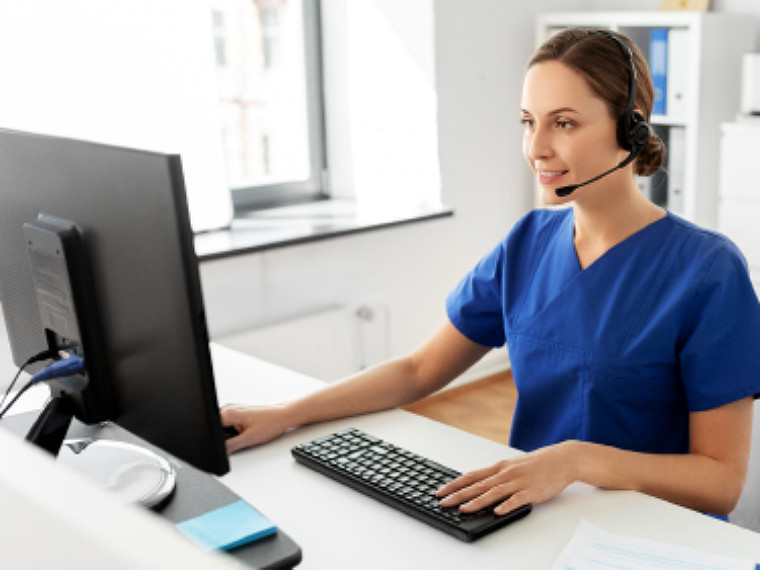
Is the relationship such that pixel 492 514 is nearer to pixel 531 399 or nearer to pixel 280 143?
pixel 531 399

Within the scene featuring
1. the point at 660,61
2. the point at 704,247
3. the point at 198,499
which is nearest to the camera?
the point at 198,499

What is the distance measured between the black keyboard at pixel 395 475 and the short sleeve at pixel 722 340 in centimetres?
33

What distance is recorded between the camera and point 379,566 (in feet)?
3.40

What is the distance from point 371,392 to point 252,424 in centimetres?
21

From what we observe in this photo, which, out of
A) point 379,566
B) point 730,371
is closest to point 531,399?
point 730,371

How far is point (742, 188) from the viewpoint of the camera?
3.09m

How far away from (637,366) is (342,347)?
1851 mm

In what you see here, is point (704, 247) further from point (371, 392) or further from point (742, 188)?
point (742, 188)

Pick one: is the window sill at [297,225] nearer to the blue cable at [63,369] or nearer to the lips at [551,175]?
the lips at [551,175]

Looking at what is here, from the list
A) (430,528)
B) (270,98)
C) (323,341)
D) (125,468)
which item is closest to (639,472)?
(430,528)

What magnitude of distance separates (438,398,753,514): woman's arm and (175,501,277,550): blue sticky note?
0.77ft

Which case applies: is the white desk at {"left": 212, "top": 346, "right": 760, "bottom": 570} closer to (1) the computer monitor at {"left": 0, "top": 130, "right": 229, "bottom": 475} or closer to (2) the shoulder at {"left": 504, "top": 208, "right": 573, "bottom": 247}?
(1) the computer monitor at {"left": 0, "top": 130, "right": 229, "bottom": 475}

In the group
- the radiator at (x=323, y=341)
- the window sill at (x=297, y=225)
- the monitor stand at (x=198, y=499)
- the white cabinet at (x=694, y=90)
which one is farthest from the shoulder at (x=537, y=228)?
the white cabinet at (x=694, y=90)

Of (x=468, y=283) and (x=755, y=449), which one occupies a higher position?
(x=468, y=283)
